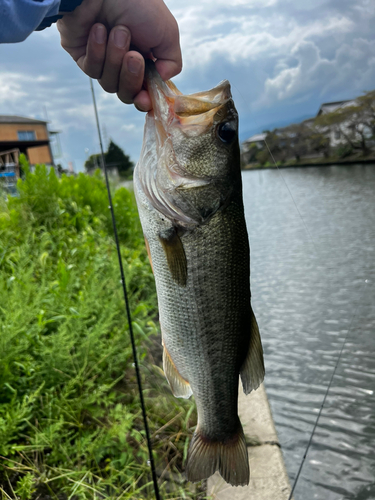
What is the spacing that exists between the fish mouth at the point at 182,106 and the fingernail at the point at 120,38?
0.12m

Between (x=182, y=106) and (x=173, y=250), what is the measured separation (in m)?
0.48

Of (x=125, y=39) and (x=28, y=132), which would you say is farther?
(x=28, y=132)

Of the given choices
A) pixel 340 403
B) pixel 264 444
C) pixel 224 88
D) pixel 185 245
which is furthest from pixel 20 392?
pixel 340 403

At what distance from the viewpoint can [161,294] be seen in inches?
53.1

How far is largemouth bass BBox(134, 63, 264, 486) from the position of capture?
1300 millimetres

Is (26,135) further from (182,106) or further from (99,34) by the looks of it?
(182,106)

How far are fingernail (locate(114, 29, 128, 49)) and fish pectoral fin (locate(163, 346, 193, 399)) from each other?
107cm

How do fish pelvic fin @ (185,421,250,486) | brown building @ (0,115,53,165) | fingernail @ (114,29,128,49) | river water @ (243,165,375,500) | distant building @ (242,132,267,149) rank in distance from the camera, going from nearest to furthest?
fingernail @ (114,29,128,49) < fish pelvic fin @ (185,421,250,486) < distant building @ (242,132,267,149) < river water @ (243,165,375,500) < brown building @ (0,115,53,165)

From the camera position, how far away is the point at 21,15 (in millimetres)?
1211

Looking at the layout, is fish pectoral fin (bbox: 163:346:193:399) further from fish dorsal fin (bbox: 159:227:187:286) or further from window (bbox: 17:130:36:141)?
window (bbox: 17:130:36:141)

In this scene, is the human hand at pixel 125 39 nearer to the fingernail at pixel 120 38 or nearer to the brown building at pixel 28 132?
the fingernail at pixel 120 38

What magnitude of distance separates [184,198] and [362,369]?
3.34 m

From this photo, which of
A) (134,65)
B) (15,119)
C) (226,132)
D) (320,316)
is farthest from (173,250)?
(15,119)

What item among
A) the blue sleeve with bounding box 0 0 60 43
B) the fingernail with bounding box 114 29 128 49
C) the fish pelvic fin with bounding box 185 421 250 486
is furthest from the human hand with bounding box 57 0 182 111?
the fish pelvic fin with bounding box 185 421 250 486
